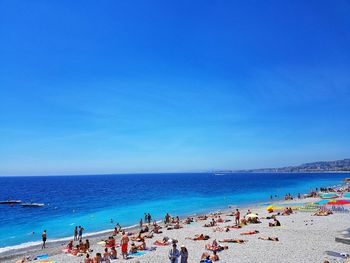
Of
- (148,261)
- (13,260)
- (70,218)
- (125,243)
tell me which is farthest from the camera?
(70,218)

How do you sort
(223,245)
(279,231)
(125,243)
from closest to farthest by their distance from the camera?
(125,243), (223,245), (279,231)

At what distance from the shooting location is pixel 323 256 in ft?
49.8

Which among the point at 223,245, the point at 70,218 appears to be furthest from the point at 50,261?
the point at 70,218

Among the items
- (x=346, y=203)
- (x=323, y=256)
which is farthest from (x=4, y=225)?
(x=346, y=203)

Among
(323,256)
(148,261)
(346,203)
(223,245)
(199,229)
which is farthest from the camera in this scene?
(346,203)

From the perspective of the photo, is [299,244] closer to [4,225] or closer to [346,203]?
[346,203]

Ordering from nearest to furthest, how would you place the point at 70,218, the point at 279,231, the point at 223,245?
the point at 223,245 → the point at 279,231 → the point at 70,218

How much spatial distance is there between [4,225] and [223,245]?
3339cm

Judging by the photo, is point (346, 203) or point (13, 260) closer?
point (13, 260)

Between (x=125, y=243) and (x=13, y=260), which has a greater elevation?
(x=125, y=243)

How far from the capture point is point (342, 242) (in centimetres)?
1797

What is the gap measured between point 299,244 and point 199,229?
10.9 m

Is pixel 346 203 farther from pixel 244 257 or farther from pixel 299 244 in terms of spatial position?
pixel 244 257

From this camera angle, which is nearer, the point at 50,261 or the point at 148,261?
the point at 148,261
